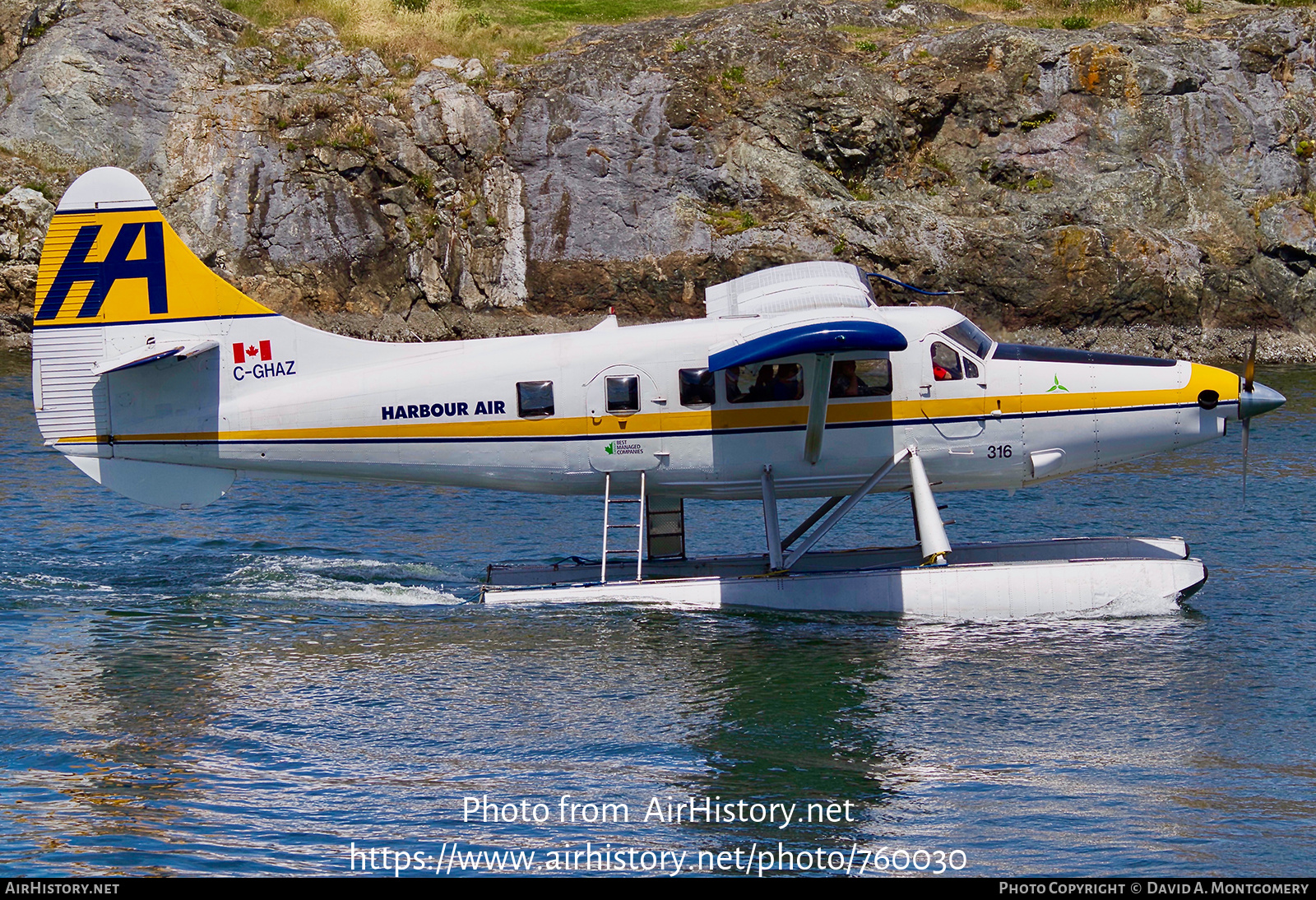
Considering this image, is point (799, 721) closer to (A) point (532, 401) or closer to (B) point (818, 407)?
(B) point (818, 407)

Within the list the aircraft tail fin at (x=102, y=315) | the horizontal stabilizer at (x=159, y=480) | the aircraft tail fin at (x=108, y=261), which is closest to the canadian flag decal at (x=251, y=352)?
the aircraft tail fin at (x=102, y=315)

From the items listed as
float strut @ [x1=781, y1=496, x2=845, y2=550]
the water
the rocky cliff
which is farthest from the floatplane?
the rocky cliff

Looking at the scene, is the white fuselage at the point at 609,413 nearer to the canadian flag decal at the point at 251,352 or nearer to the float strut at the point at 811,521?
the canadian flag decal at the point at 251,352

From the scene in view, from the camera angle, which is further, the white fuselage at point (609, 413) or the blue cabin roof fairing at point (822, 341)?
the white fuselage at point (609, 413)

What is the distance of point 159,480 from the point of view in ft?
45.8

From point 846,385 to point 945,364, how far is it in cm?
111

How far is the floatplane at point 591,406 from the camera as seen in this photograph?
13648mm

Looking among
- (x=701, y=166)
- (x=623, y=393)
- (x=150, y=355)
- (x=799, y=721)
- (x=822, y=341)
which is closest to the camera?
(x=799, y=721)

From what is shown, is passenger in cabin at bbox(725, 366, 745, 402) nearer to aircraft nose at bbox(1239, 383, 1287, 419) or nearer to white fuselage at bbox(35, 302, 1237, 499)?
white fuselage at bbox(35, 302, 1237, 499)

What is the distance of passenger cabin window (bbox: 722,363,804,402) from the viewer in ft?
44.9

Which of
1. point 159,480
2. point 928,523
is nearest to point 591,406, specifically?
point 928,523

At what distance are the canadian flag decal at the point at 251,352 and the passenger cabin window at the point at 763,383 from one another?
17.0 feet

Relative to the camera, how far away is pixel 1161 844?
8.05 meters
